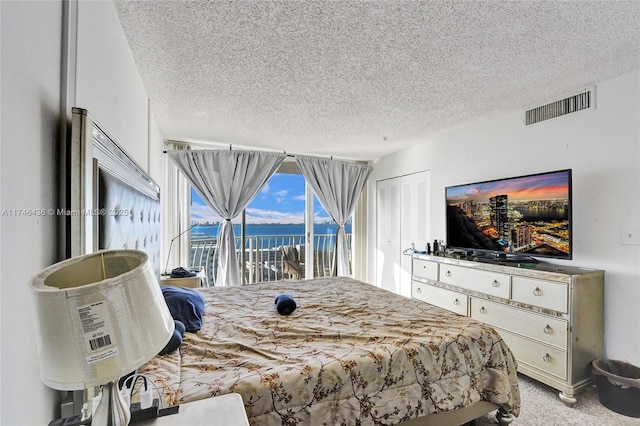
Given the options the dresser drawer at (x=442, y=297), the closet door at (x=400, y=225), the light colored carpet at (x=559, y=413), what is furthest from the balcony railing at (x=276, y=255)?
the light colored carpet at (x=559, y=413)

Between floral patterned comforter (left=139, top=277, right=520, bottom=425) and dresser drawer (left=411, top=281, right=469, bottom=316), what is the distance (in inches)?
43.3

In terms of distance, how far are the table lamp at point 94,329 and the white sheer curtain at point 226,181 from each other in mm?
3531

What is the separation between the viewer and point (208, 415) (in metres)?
0.85

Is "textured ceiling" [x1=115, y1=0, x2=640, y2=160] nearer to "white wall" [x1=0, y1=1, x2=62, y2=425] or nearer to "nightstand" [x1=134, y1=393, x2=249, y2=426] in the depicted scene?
"white wall" [x1=0, y1=1, x2=62, y2=425]

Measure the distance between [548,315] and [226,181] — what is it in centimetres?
378

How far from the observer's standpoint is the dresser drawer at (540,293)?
84.2 inches

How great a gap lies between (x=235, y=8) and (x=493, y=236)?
2.91 m

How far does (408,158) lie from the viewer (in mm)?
4398

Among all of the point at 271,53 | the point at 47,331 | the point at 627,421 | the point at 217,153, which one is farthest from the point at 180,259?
the point at 627,421

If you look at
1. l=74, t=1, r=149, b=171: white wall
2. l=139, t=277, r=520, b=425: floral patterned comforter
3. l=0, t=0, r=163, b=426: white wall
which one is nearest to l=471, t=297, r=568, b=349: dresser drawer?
l=139, t=277, r=520, b=425: floral patterned comforter

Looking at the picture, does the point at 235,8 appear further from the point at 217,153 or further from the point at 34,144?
the point at 217,153

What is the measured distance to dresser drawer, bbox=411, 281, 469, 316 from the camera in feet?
9.59

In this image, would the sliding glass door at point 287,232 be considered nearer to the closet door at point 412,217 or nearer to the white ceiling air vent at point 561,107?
the closet door at point 412,217

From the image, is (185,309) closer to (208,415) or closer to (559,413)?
(208,415)
